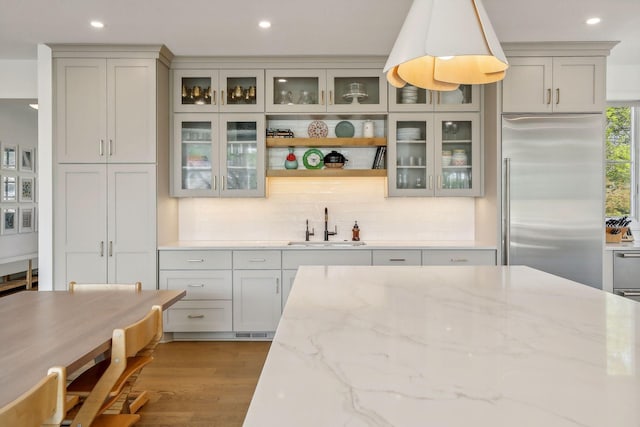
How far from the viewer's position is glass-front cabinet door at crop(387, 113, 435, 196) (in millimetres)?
3869

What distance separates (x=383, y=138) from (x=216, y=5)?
1.79m

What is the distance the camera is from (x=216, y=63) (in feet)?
12.7

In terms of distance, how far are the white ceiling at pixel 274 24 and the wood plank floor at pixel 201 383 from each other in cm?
253

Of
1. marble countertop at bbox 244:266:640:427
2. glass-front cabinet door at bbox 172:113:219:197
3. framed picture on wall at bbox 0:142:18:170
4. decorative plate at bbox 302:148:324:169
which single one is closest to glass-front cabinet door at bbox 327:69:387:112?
decorative plate at bbox 302:148:324:169

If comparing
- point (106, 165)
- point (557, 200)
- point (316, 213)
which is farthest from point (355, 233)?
point (106, 165)

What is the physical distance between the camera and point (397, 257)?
369 cm

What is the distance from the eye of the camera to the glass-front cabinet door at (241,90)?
388cm

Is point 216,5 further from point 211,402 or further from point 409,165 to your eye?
point 211,402

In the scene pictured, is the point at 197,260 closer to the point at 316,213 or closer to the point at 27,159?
the point at 316,213

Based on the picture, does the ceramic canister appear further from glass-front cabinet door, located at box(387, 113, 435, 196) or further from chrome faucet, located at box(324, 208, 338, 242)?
chrome faucet, located at box(324, 208, 338, 242)

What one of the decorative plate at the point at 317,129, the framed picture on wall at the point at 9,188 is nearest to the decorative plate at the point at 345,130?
the decorative plate at the point at 317,129

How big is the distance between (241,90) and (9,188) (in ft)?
12.5

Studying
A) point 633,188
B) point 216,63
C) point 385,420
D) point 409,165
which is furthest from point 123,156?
point 633,188

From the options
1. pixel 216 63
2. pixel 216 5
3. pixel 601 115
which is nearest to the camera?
pixel 216 5
